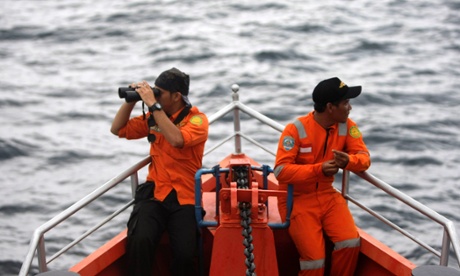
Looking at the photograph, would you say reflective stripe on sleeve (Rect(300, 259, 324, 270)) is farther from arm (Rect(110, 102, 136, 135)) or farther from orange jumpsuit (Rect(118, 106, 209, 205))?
arm (Rect(110, 102, 136, 135))

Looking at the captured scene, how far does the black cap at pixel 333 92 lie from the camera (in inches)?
201

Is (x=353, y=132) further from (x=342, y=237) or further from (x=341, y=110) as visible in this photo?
(x=342, y=237)

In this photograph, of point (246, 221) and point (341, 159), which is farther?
point (341, 159)

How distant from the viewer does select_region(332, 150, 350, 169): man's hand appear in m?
5.01

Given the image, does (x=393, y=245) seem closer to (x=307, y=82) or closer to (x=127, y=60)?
(x=307, y=82)

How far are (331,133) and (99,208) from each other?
7.93 metres

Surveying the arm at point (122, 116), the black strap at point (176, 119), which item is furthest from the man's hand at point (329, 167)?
the arm at point (122, 116)

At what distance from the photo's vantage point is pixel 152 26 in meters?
22.5

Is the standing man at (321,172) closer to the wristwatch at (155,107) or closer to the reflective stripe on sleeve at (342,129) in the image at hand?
the reflective stripe on sleeve at (342,129)

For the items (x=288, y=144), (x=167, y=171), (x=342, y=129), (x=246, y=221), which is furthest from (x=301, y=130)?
(x=167, y=171)

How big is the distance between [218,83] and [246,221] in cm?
1335

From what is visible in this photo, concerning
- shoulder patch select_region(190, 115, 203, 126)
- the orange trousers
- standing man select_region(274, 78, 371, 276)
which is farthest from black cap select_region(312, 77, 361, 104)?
shoulder patch select_region(190, 115, 203, 126)

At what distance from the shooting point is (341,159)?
5020 millimetres

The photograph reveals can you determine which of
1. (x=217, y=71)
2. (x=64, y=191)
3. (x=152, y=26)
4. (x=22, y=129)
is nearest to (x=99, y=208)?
(x=64, y=191)
